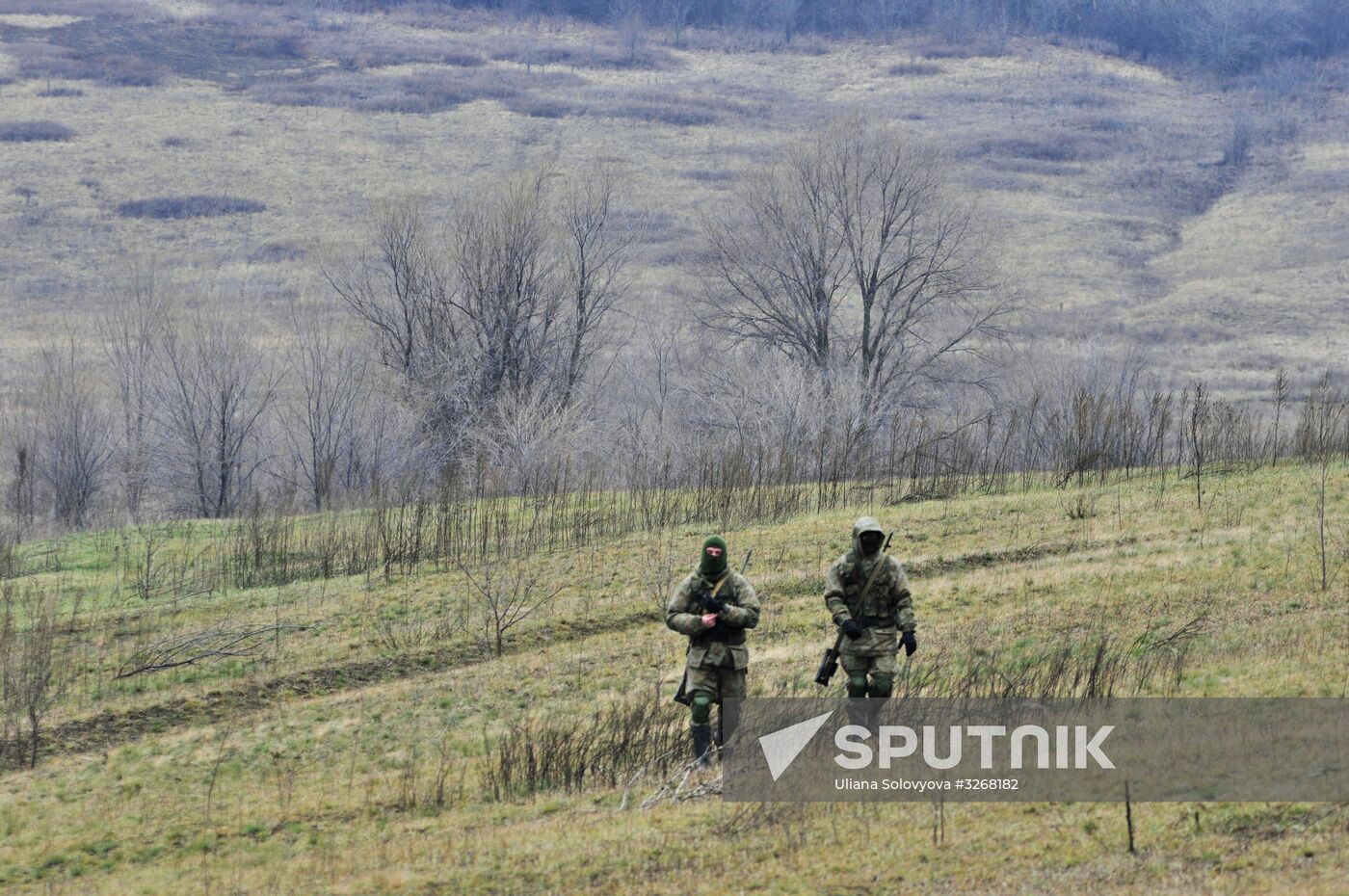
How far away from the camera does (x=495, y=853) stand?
11445mm

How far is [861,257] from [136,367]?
2779 cm

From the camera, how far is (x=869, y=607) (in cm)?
1270

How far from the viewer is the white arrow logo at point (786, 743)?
12.5 meters

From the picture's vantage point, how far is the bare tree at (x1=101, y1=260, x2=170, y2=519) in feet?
167

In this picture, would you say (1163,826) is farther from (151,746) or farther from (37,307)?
(37,307)

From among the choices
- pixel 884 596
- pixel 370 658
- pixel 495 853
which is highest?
pixel 884 596

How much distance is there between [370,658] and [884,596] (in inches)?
431

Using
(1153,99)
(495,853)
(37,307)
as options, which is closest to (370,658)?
(495,853)

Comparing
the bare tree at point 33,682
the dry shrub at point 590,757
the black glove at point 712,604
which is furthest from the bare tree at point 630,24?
the black glove at point 712,604

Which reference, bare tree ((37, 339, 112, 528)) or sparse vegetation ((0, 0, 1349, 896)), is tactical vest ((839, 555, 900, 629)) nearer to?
sparse vegetation ((0, 0, 1349, 896))

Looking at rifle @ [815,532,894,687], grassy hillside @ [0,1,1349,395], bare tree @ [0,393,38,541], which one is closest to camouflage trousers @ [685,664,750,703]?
rifle @ [815,532,894,687]

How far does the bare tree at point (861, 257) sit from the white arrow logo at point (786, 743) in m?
38.7

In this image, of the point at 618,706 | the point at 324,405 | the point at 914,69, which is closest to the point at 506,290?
the point at 324,405

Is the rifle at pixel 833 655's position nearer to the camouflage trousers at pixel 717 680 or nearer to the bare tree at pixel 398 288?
the camouflage trousers at pixel 717 680
